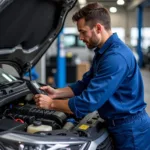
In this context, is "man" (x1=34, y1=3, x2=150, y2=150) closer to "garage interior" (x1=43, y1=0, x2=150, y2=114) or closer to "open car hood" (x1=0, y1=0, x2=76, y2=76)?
"open car hood" (x1=0, y1=0, x2=76, y2=76)

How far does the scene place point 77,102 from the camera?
1.63 metres

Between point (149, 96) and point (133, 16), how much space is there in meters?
8.44

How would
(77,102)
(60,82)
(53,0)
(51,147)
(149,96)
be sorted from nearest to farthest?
1. (51,147)
2. (77,102)
3. (53,0)
4. (60,82)
5. (149,96)

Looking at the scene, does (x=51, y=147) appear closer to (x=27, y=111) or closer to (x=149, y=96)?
(x=27, y=111)

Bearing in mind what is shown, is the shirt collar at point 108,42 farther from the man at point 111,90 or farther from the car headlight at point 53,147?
the car headlight at point 53,147

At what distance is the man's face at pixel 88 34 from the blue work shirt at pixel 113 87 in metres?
0.07

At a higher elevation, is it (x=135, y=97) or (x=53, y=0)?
A: (x=53, y=0)

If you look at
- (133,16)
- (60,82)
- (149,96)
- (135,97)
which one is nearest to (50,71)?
(60,82)

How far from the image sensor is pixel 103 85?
1591 millimetres

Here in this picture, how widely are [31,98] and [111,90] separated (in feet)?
3.11

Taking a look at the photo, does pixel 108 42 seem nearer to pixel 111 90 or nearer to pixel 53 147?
pixel 111 90

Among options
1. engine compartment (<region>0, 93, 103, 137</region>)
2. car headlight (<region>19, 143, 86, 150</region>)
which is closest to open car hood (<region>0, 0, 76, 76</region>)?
engine compartment (<region>0, 93, 103, 137</region>)

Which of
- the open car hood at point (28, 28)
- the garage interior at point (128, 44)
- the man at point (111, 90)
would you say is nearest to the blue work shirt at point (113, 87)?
the man at point (111, 90)

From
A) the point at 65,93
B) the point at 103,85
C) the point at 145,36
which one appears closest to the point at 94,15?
the point at 103,85
